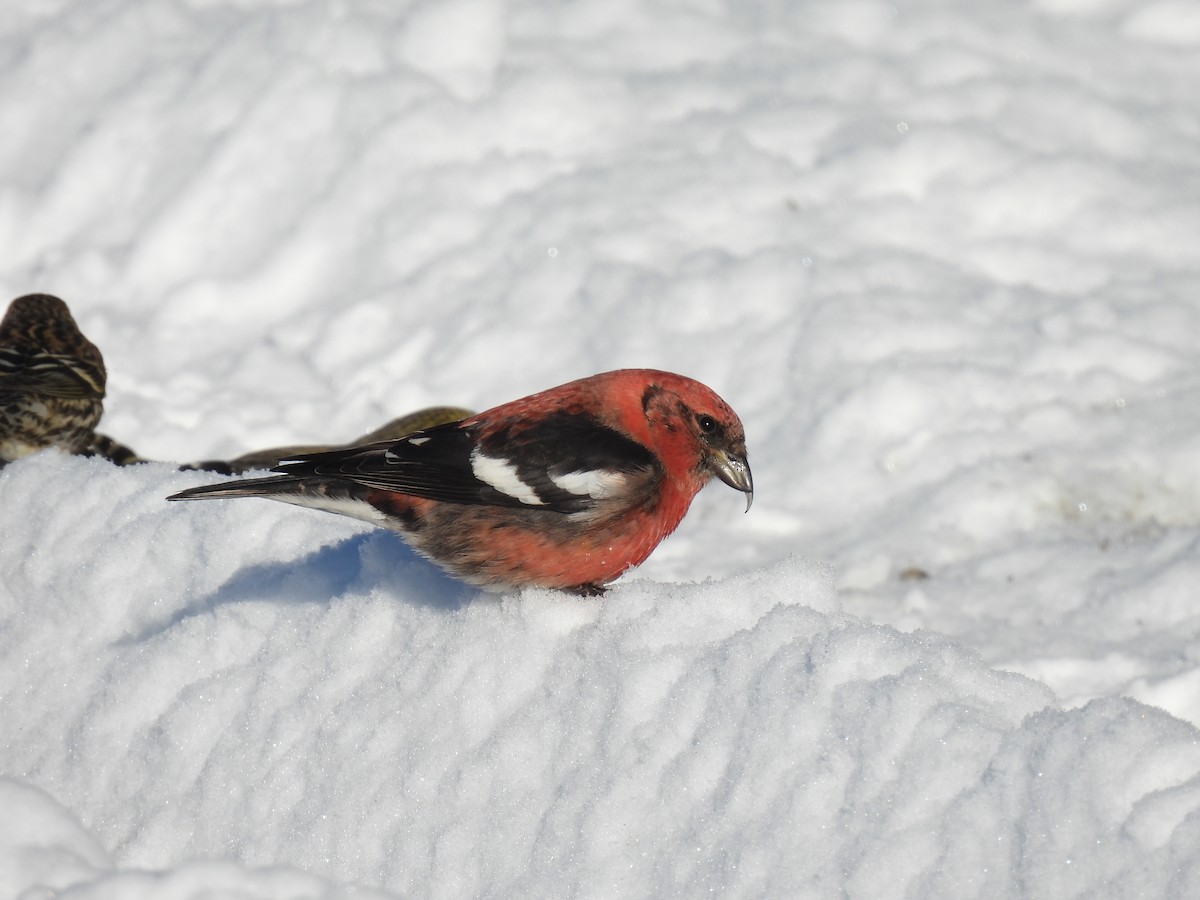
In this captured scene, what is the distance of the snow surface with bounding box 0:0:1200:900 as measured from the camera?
2518 mm

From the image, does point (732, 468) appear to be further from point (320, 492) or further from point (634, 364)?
point (634, 364)

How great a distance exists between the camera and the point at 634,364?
6.68 meters

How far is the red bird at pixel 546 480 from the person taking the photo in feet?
11.3

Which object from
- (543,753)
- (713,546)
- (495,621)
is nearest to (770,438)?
(713,546)

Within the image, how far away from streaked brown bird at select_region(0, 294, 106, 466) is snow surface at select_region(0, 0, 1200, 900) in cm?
84

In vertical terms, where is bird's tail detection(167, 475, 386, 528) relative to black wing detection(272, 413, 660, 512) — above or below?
below

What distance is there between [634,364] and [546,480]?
128 inches

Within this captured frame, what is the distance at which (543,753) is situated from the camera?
2.86 meters

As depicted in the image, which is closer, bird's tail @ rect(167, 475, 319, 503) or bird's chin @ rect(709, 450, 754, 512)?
bird's tail @ rect(167, 475, 319, 503)

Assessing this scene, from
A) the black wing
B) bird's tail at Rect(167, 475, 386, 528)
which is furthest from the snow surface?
the black wing

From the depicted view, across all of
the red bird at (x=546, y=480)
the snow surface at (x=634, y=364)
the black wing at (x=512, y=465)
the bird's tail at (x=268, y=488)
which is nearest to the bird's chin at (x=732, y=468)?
the red bird at (x=546, y=480)

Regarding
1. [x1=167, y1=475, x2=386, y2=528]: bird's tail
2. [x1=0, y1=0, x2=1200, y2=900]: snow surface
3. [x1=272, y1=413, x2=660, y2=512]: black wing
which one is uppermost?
[x1=272, y1=413, x2=660, y2=512]: black wing

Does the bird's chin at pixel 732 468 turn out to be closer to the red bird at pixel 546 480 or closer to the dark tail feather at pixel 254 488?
the red bird at pixel 546 480

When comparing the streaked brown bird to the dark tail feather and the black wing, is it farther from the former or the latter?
the black wing
